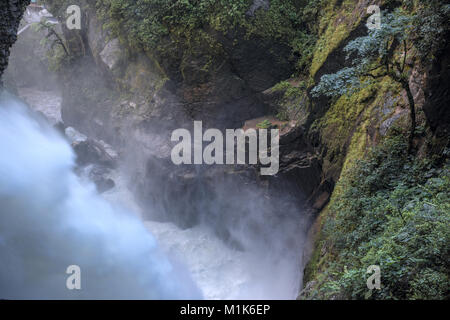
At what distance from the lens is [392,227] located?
185 inches

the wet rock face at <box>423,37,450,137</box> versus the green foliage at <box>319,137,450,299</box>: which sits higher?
the wet rock face at <box>423,37,450,137</box>

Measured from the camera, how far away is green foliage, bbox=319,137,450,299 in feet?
12.5

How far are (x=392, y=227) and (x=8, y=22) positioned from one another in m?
8.14

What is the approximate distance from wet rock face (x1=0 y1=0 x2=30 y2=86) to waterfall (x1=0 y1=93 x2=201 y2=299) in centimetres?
644

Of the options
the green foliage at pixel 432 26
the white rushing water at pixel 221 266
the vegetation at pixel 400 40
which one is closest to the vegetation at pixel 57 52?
the white rushing water at pixel 221 266

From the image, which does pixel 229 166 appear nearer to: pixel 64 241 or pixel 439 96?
pixel 64 241

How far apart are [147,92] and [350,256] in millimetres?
10115

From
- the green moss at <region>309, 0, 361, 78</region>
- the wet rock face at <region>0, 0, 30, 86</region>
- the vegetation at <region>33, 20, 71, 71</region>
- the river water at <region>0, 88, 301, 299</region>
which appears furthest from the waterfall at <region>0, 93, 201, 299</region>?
the green moss at <region>309, 0, 361, 78</region>

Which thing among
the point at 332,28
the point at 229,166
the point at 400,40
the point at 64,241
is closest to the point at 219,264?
the point at 229,166

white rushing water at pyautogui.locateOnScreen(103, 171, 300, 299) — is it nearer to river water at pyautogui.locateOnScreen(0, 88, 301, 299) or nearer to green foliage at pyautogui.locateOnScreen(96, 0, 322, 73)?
river water at pyautogui.locateOnScreen(0, 88, 301, 299)

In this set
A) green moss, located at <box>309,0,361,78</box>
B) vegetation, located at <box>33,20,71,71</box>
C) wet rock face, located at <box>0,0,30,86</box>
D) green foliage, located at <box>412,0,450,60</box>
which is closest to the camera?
green foliage, located at <box>412,0,450,60</box>

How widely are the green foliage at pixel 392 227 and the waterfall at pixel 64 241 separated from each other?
6979mm

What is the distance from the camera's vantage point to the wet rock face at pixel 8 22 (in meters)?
6.28
